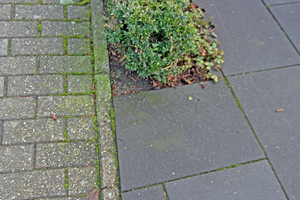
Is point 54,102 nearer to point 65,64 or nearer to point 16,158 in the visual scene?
point 65,64

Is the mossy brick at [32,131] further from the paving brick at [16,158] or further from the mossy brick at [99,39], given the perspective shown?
the mossy brick at [99,39]

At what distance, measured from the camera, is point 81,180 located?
2.18 metres

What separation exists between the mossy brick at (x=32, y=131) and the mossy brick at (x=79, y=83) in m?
0.39

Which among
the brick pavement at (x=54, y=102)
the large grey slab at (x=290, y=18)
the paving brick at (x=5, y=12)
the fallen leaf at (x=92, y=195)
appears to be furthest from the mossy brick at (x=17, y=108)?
the large grey slab at (x=290, y=18)

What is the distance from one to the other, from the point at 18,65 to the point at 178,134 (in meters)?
1.98

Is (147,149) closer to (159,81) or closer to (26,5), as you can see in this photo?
(159,81)

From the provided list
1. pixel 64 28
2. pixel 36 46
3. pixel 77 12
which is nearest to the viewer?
pixel 36 46

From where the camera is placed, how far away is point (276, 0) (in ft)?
12.1

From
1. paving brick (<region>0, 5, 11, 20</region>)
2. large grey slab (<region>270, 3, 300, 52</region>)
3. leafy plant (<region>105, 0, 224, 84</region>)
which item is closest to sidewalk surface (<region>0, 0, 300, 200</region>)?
paving brick (<region>0, 5, 11, 20</region>)

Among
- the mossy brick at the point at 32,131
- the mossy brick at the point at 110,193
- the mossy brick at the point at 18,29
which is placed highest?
the mossy brick at the point at 18,29

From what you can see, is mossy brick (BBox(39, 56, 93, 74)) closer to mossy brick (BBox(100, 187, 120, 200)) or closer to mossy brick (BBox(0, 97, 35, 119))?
mossy brick (BBox(0, 97, 35, 119))

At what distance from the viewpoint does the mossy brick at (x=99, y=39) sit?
9.16ft

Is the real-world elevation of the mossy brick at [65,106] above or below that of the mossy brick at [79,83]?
below

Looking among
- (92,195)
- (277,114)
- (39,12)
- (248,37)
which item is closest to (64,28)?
(39,12)
